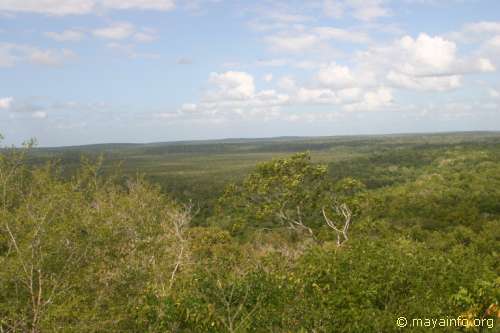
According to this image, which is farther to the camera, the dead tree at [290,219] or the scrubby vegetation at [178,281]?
the dead tree at [290,219]

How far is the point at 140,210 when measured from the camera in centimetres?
2034

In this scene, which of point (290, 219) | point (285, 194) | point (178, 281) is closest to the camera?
point (178, 281)

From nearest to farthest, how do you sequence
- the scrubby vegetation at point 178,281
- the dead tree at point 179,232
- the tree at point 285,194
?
the scrubby vegetation at point 178,281, the dead tree at point 179,232, the tree at point 285,194

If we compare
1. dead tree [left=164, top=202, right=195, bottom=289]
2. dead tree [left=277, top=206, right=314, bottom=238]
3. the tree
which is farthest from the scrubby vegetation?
dead tree [left=277, top=206, right=314, bottom=238]

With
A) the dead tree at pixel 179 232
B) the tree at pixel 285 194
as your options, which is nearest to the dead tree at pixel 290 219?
the tree at pixel 285 194

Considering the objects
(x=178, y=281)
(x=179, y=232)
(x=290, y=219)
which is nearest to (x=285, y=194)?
(x=290, y=219)

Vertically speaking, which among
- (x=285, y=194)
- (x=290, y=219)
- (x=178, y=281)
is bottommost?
(x=178, y=281)

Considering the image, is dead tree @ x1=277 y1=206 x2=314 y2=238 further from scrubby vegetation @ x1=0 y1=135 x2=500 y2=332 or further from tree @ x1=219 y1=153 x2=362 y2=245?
scrubby vegetation @ x1=0 y1=135 x2=500 y2=332

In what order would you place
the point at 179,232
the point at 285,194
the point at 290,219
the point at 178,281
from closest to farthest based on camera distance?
1. the point at 178,281
2. the point at 285,194
3. the point at 290,219
4. the point at 179,232

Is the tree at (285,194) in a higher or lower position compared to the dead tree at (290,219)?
higher

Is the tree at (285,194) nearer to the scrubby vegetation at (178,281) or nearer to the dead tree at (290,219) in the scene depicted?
the dead tree at (290,219)

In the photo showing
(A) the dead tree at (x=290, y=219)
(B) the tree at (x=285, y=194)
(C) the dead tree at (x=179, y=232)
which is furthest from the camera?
(B) the tree at (x=285, y=194)

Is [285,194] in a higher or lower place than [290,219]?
higher

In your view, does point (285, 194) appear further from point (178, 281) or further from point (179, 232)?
point (178, 281)
